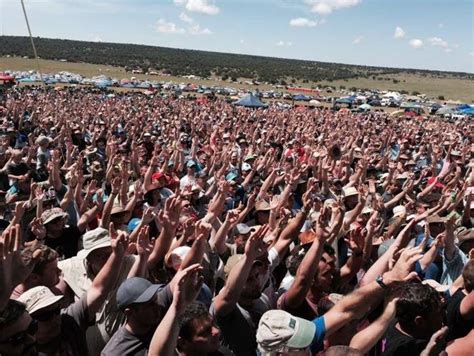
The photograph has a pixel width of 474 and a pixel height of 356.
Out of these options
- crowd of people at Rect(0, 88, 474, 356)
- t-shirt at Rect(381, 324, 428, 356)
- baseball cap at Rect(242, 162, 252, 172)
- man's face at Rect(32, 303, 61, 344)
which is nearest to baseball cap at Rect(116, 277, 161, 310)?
crowd of people at Rect(0, 88, 474, 356)

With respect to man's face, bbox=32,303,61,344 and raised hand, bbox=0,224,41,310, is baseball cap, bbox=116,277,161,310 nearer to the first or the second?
man's face, bbox=32,303,61,344

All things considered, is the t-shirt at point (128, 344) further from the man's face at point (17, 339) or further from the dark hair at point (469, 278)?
the dark hair at point (469, 278)

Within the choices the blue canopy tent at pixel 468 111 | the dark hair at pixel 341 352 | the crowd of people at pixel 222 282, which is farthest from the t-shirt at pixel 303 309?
the blue canopy tent at pixel 468 111

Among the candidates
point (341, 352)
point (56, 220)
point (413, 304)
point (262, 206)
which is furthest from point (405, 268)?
point (56, 220)

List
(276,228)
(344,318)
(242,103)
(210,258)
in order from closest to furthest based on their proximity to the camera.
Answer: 1. (344,318)
2. (210,258)
3. (276,228)
4. (242,103)

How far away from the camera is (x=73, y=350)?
3.08 metres

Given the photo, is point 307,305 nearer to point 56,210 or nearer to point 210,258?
point 210,258

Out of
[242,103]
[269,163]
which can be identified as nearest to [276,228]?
[269,163]

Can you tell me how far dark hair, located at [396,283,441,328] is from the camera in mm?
2947

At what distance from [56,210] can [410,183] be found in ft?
17.2

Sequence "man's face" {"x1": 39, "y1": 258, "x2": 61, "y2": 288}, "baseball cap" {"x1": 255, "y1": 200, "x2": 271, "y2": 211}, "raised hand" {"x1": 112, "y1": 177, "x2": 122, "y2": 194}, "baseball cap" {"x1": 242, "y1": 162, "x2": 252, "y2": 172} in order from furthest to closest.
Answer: "baseball cap" {"x1": 242, "y1": 162, "x2": 252, "y2": 172}
"baseball cap" {"x1": 255, "y1": 200, "x2": 271, "y2": 211}
"raised hand" {"x1": 112, "y1": 177, "x2": 122, "y2": 194}
"man's face" {"x1": 39, "y1": 258, "x2": 61, "y2": 288}

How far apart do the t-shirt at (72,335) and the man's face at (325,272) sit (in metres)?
1.64

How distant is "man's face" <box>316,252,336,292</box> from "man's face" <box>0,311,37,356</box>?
198 centimetres

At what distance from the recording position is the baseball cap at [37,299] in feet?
9.64
